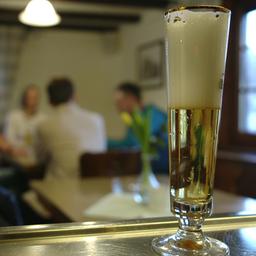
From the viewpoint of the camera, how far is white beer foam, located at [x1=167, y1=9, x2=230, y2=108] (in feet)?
1.49

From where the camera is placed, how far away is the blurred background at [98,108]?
1.67 meters

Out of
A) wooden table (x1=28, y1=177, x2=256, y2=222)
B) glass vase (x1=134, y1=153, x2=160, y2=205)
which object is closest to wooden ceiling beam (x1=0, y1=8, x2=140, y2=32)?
wooden table (x1=28, y1=177, x2=256, y2=222)

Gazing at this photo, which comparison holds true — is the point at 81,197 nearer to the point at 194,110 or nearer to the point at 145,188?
the point at 145,188

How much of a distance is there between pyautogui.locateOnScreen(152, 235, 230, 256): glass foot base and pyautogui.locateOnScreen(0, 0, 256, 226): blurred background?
451 mm

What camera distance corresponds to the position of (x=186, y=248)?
17.6 inches

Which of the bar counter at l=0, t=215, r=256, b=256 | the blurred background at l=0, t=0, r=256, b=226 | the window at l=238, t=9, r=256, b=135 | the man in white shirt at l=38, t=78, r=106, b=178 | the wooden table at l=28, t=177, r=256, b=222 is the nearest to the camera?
the bar counter at l=0, t=215, r=256, b=256

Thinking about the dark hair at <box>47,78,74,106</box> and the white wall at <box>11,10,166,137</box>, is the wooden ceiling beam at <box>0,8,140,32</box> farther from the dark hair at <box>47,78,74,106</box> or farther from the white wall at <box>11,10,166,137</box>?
the dark hair at <box>47,78,74,106</box>

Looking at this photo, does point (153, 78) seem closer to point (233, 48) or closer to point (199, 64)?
point (233, 48)

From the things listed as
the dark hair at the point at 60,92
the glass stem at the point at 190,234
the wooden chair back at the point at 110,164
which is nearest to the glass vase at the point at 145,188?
the wooden chair back at the point at 110,164

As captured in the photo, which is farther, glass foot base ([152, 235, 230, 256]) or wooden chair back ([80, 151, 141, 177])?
wooden chair back ([80, 151, 141, 177])

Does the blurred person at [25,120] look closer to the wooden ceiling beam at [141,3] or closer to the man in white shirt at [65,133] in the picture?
the wooden ceiling beam at [141,3]

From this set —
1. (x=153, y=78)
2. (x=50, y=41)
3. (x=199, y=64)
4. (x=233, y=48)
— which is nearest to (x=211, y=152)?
(x=199, y=64)

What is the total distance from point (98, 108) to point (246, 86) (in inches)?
111

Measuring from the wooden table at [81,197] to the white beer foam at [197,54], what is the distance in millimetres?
790
